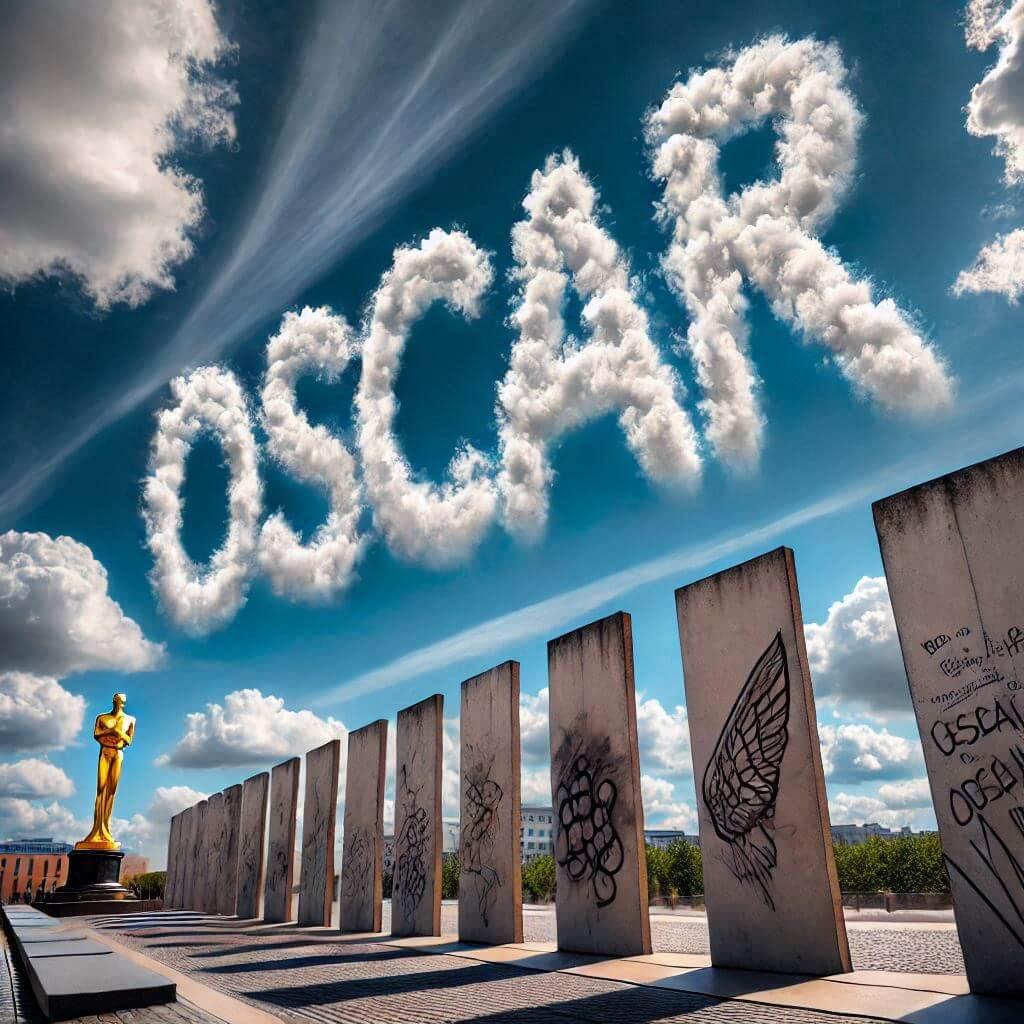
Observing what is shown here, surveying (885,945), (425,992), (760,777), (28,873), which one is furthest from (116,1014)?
(28,873)

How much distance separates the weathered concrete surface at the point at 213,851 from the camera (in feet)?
82.6

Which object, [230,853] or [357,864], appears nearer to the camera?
[357,864]

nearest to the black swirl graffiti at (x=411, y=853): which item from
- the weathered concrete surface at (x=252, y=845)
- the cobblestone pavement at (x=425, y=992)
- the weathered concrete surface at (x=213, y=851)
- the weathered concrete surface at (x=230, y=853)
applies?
the cobblestone pavement at (x=425, y=992)

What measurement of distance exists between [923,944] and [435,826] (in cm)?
753

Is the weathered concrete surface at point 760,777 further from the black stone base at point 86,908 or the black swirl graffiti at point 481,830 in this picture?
the black stone base at point 86,908

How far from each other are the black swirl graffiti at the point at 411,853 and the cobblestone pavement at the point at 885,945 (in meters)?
2.12

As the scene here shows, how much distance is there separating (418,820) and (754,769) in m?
7.88

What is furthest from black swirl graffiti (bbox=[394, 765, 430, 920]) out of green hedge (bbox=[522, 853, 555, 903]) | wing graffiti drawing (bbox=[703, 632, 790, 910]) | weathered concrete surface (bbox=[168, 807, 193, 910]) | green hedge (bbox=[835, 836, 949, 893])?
green hedge (bbox=[522, 853, 555, 903])

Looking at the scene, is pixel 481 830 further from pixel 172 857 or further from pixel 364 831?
pixel 172 857

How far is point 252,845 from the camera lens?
2214 centimetres

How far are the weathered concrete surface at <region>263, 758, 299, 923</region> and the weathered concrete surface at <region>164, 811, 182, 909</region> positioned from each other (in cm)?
1431

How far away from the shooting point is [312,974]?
8.44 meters

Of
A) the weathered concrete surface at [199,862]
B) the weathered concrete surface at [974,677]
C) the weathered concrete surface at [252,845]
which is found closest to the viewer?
the weathered concrete surface at [974,677]

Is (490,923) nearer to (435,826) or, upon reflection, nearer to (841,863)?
(435,826)
